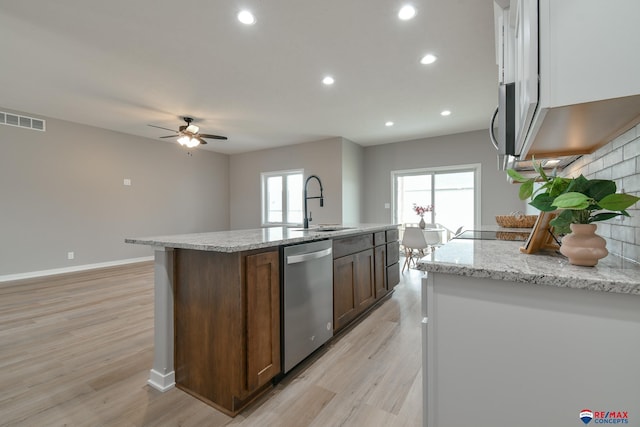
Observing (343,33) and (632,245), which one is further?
(343,33)

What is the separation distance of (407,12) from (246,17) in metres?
1.29

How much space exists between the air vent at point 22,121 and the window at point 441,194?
21.3 feet

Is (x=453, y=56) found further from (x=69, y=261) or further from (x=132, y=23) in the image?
(x=69, y=261)

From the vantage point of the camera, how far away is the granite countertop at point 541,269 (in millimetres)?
746

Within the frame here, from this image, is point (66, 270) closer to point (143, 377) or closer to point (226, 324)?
point (143, 377)

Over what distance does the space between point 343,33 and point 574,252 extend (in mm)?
2414

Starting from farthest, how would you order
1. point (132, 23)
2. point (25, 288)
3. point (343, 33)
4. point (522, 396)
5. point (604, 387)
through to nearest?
point (25, 288)
point (343, 33)
point (132, 23)
point (522, 396)
point (604, 387)

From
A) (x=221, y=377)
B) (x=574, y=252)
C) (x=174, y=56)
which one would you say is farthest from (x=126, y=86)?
(x=574, y=252)

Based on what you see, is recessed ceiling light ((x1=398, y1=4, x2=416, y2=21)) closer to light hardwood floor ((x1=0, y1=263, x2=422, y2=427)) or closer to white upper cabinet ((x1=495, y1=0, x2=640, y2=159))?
white upper cabinet ((x1=495, y1=0, x2=640, y2=159))

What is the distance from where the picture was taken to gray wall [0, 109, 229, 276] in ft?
14.3

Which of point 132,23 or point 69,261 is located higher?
point 132,23

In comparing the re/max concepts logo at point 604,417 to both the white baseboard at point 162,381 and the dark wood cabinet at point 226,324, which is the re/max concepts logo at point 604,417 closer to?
the dark wood cabinet at point 226,324

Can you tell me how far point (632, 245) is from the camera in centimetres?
102

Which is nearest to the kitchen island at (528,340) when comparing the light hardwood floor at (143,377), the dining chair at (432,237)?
the light hardwood floor at (143,377)
